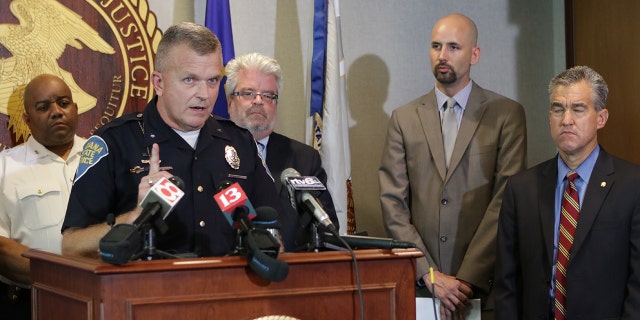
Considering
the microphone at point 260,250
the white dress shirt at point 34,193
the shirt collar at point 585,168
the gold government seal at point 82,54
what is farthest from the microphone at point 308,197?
the gold government seal at point 82,54

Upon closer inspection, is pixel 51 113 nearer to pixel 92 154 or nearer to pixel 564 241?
pixel 92 154

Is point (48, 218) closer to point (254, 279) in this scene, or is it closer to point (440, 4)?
point (254, 279)

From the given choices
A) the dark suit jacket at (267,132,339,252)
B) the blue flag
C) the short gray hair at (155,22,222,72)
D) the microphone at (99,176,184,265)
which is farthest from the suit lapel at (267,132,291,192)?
the microphone at (99,176,184,265)

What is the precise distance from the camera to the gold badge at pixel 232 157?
9.14ft

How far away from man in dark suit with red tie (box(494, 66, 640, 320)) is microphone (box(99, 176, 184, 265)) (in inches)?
73.6

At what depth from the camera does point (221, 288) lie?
79.9 inches

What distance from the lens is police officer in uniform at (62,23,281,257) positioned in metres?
2.53

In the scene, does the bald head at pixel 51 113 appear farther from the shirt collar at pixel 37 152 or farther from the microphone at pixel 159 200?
the microphone at pixel 159 200

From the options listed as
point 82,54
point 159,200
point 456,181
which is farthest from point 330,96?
point 159,200

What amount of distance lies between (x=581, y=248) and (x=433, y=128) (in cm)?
111

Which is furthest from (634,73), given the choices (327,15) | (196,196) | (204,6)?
(196,196)

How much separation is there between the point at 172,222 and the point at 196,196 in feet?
0.44

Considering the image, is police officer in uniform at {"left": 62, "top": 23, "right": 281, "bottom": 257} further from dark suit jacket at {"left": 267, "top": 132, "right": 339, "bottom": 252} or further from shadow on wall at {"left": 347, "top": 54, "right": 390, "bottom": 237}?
shadow on wall at {"left": 347, "top": 54, "right": 390, "bottom": 237}

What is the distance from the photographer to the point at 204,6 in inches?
186
